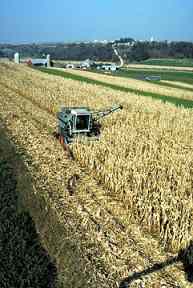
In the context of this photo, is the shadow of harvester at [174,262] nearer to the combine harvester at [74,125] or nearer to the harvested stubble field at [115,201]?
the harvested stubble field at [115,201]

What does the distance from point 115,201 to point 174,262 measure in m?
3.17

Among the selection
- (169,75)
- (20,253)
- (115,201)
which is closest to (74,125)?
(115,201)

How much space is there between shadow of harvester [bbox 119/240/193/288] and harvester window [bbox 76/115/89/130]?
832 cm

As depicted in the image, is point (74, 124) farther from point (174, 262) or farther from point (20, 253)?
point (174, 262)

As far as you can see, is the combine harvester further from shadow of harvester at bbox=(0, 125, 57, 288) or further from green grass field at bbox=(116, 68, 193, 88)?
green grass field at bbox=(116, 68, 193, 88)

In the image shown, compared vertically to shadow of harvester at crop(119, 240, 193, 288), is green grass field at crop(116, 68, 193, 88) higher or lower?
higher

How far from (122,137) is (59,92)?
16692mm

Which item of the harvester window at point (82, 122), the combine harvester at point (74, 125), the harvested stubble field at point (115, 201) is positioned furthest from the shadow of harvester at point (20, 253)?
the harvester window at point (82, 122)

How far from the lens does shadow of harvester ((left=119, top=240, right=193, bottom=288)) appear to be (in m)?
7.99

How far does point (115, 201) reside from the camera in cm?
1144

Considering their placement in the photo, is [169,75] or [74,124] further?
[169,75]

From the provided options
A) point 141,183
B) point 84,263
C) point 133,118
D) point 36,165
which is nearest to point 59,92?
point 133,118

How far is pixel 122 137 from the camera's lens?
16.6 metres

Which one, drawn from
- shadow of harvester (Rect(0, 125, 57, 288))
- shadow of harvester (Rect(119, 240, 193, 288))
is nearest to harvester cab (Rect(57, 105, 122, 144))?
shadow of harvester (Rect(0, 125, 57, 288))
